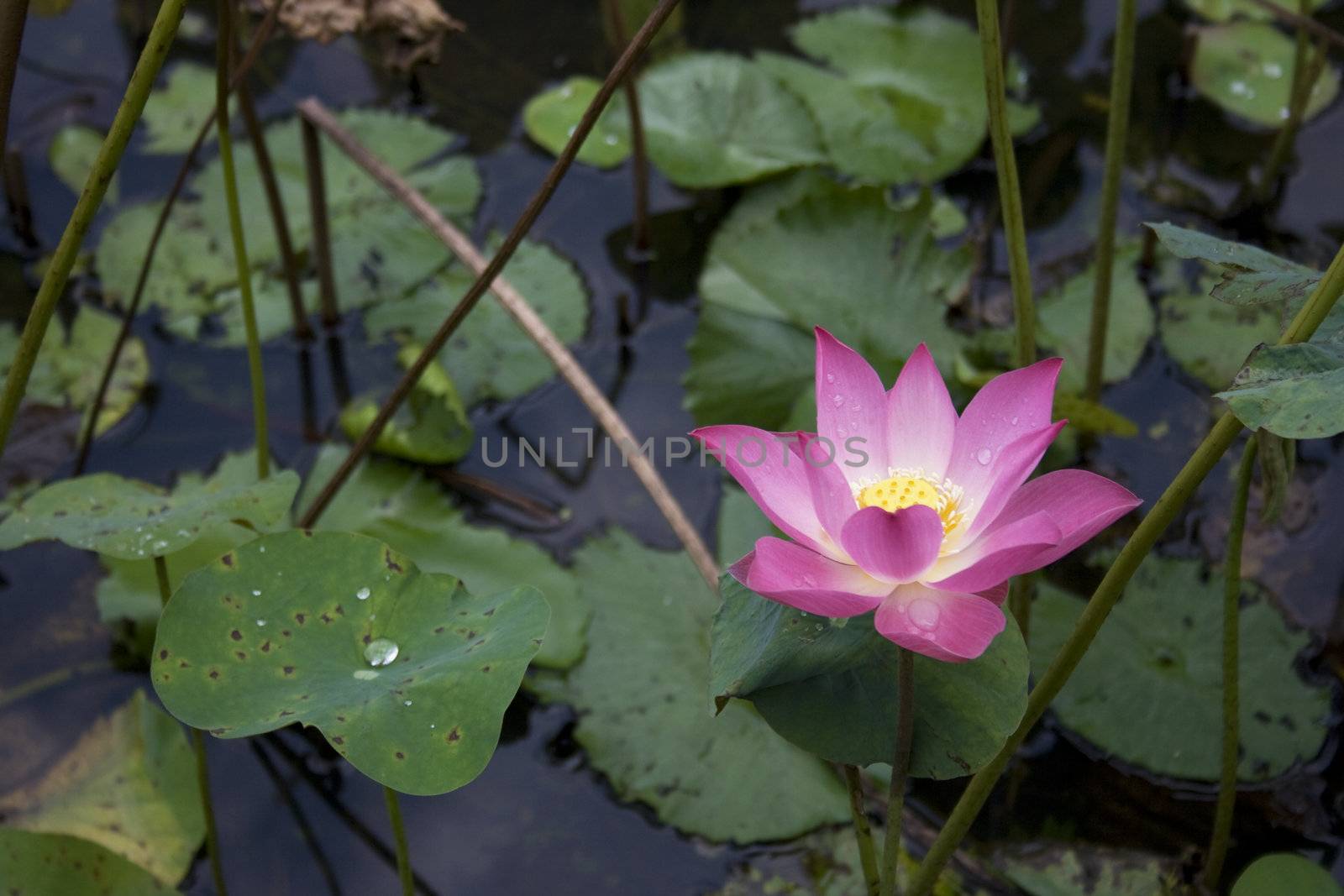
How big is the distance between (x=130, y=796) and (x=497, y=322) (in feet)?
3.46

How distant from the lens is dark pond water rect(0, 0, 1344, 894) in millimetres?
1474

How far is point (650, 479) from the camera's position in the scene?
5.07 feet

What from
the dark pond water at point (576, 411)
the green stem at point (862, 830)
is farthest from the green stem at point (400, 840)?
the green stem at point (862, 830)

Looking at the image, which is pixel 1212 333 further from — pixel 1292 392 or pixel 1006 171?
pixel 1292 392

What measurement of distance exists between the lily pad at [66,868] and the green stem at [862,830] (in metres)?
0.85

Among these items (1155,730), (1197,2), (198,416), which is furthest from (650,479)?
(1197,2)

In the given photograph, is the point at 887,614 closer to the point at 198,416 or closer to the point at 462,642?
the point at 462,642

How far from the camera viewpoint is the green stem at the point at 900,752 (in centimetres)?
89

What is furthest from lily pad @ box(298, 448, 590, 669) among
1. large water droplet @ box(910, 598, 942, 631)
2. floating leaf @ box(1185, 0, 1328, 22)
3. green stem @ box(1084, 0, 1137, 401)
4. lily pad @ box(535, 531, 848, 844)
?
floating leaf @ box(1185, 0, 1328, 22)

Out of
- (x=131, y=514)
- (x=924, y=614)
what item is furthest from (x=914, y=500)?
(x=131, y=514)

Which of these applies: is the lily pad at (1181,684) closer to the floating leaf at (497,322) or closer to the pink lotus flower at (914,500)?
the pink lotus flower at (914,500)

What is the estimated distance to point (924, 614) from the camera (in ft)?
2.78

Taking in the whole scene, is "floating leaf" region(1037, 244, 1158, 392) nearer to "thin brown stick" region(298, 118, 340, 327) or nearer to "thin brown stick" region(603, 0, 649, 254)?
"thin brown stick" region(603, 0, 649, 254)

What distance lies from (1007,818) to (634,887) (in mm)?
520
